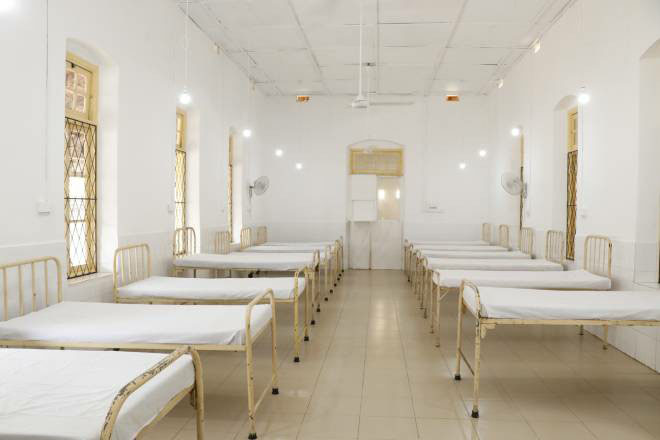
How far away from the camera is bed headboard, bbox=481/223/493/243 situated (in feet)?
35.7

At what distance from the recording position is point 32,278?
389 cm

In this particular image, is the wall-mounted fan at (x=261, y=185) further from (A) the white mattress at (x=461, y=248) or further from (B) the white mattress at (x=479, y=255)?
(B) the white mattress at (x=479, y=255)

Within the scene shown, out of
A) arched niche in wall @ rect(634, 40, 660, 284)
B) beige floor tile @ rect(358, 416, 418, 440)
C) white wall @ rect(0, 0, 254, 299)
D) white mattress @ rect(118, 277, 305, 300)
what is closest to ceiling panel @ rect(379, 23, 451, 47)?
white wall @ rect(0, 0, 254, 299)

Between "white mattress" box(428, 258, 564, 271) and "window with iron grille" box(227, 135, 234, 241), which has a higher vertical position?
"window with iron grille" box(227, 135, 234, 241)

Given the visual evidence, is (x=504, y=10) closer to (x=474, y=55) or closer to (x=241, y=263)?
(x=474, y=55)

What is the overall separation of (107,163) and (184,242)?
6.66 feet

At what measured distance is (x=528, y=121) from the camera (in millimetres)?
8516

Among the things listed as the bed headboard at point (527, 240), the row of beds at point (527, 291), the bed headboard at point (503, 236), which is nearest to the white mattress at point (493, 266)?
the row of beds at point (527, 291)

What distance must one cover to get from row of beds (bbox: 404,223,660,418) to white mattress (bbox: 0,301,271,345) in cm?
165

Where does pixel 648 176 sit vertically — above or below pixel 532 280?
above

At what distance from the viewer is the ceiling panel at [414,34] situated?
23.3 feet

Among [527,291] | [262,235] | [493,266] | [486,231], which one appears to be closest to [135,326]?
[527,291]

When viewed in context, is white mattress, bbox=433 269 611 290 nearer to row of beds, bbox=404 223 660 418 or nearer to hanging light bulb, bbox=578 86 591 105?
row of beds, bbox=404 223 660 418

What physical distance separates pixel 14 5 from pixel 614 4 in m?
5.48
